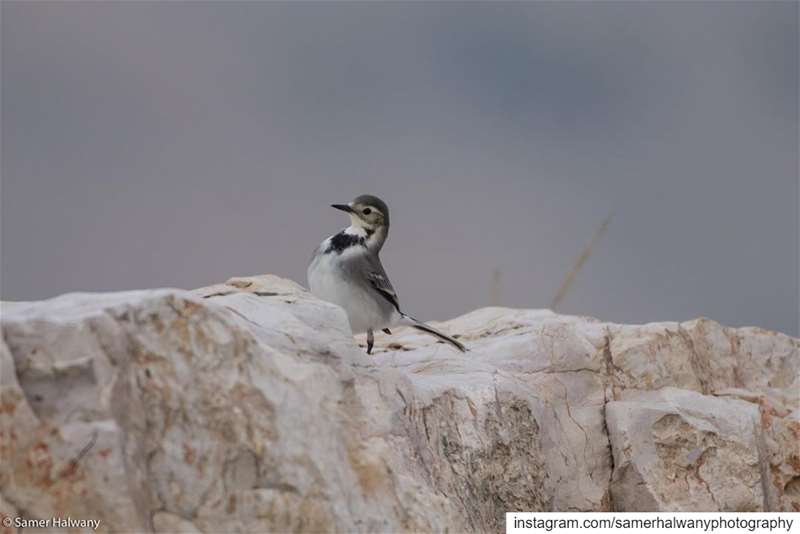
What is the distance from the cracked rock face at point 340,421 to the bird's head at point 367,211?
3.35 feet

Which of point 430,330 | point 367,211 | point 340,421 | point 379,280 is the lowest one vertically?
point 340,421

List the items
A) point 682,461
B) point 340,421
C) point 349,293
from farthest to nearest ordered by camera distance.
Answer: point 349,293 < point 682,461 < point 340,421

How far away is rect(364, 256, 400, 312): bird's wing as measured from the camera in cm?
811

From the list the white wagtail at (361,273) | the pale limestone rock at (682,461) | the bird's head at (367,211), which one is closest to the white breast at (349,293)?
the white wagtail at (361,273)

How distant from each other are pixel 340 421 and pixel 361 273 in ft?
9.18

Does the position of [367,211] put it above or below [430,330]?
above

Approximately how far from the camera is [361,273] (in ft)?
26.4

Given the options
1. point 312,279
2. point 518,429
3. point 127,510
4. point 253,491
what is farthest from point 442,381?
point 127,510

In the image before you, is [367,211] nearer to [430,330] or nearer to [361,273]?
[361,273]

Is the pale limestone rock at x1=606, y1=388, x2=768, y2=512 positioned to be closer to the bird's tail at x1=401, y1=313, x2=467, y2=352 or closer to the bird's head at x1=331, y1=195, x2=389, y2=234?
the bird's tail at x1=401, y1=313, x2=467, y2=352

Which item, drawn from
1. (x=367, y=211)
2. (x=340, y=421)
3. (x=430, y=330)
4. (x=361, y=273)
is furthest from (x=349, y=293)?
(x=340, y=421)

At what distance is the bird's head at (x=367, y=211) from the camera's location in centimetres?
840

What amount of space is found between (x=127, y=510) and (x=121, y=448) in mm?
268

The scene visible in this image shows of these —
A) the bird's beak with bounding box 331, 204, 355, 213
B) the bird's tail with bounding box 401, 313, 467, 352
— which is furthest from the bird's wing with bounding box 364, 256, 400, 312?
the bird's beak with bounding box 331, 204, 355, 213
